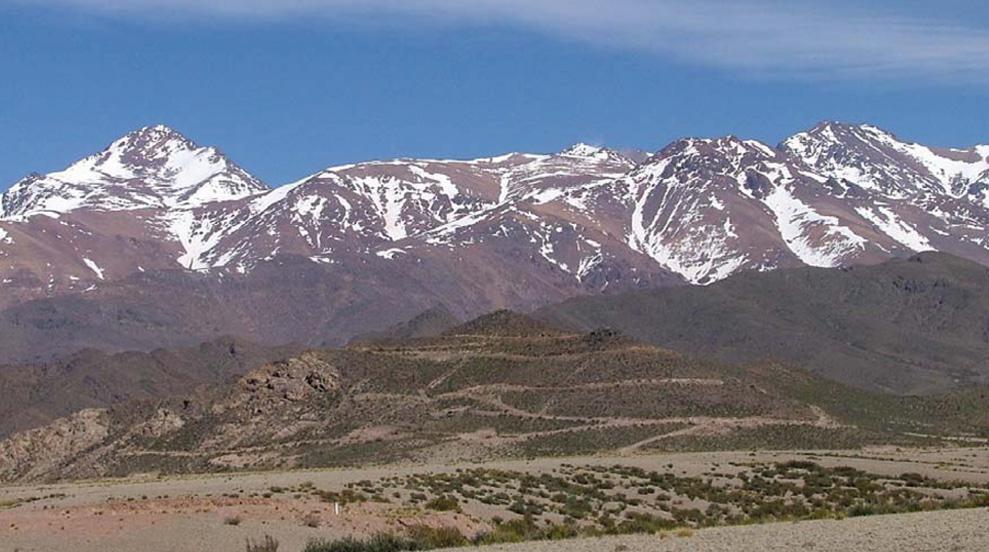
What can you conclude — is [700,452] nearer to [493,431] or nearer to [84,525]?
[493,431]

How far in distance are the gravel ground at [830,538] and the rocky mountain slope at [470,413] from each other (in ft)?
211

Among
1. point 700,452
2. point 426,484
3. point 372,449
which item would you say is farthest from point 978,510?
point 372,449

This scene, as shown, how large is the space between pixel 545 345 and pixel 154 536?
9203cm

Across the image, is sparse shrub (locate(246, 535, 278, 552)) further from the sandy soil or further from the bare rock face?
the bare rock face

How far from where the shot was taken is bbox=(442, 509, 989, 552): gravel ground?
136ft

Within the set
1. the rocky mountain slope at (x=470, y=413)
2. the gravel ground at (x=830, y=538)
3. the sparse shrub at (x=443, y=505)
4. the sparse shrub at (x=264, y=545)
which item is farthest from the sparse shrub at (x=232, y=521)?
the rocky mountain slope at (x=470, y=413)

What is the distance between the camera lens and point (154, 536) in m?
54.9

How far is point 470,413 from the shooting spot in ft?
420

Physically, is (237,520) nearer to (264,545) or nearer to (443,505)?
(264,545)

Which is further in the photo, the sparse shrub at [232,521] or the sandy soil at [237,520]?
the sparse shrub at [232,521]

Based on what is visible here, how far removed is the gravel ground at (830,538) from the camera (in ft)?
136

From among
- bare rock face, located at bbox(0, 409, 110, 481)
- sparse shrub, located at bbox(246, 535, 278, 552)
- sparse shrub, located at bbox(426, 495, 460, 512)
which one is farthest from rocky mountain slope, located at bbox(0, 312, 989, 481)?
sparse shrub, located at bbox(246, 535, 278, 552)

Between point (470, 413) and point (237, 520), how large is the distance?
232ft

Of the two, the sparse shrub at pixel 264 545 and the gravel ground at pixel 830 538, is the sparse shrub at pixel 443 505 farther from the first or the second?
the gravel ground at pixel 830 538
